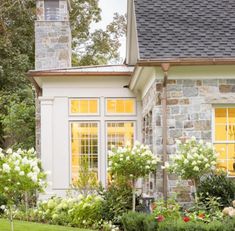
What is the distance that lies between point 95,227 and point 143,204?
4.33 ft

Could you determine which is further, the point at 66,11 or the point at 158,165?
the point at 66,11

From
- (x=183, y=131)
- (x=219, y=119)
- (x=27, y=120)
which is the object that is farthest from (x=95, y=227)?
(x=27, y=120)

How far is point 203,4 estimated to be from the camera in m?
13.8

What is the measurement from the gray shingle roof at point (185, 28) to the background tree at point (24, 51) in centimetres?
785

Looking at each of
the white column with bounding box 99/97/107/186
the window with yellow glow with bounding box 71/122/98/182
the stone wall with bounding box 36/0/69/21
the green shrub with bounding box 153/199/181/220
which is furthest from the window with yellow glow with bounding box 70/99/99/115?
the green shrub with bounding box 153/199/181/220

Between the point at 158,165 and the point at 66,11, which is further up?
the point at 66,11

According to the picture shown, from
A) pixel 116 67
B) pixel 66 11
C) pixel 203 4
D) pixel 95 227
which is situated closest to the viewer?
pixel 95 227

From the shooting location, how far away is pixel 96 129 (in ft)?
50.6

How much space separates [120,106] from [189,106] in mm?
4148

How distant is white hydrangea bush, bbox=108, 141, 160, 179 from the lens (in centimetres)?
1107

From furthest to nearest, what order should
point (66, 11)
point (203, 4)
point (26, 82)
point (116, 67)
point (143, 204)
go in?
point (26, 82) → point (66, 11) → point (116, 67) → point (203, 4) → point (143, 204)

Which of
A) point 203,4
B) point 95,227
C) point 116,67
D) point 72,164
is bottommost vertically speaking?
point 95,227

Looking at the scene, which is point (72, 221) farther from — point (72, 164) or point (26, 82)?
point (26, 82)

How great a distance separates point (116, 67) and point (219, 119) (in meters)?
5.36
